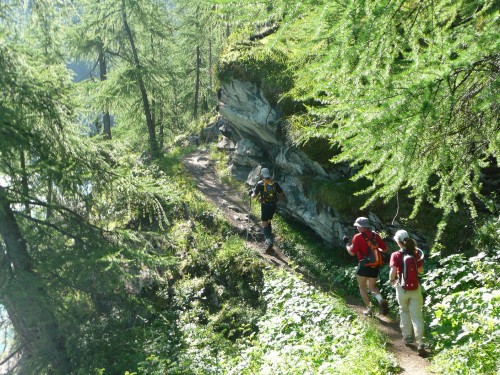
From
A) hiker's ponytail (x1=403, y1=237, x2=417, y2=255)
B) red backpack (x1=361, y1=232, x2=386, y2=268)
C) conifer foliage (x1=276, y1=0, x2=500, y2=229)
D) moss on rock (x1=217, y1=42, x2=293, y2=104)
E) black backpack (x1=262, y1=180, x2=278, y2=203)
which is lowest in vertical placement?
red backpack (x1=361, y1=232, x2=386, y2=268)

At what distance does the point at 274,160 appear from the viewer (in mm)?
14500

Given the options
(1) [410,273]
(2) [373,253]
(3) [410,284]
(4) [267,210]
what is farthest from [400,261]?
(4) [267,210]

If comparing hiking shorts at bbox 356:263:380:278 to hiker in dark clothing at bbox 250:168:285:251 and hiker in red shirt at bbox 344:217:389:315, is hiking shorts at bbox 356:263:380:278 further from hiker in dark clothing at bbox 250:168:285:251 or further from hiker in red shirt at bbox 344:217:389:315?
hiker in dark clothing at bbox 250:168:285:251

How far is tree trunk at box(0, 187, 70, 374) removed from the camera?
28.2 feet

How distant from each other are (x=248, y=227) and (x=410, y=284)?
7632mm

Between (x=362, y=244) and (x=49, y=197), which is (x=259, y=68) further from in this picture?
(x=362, y=244)

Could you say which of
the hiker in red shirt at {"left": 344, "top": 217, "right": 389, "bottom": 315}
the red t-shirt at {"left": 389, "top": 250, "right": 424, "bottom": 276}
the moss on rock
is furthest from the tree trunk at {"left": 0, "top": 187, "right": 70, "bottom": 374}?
the moss on rock

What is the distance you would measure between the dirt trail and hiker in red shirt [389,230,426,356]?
1.02 ft

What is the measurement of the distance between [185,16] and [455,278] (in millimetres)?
25394

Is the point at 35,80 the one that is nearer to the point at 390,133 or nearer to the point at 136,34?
the point at 390,133

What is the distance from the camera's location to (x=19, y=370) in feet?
30.9

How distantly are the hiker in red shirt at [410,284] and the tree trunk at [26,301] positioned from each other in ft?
22.5

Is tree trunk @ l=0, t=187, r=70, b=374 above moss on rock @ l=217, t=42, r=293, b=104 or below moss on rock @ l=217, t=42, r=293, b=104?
below

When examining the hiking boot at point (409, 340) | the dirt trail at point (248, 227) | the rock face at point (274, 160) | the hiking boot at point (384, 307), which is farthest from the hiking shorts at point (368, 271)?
the rock face at point (274, 160)
